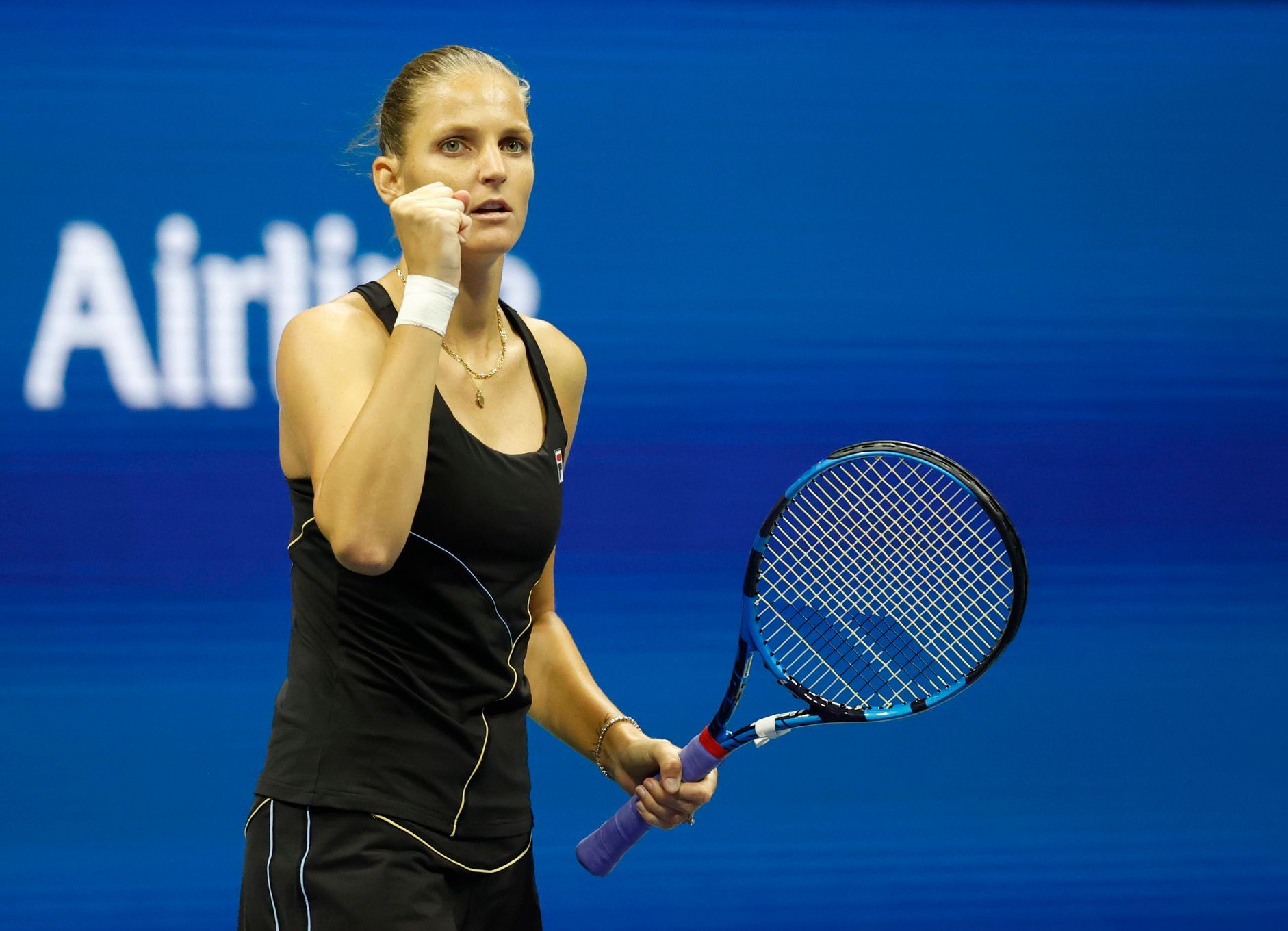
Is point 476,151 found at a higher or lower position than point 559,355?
higher

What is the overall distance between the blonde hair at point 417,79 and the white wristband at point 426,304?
26 centimetres

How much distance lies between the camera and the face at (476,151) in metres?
1.45

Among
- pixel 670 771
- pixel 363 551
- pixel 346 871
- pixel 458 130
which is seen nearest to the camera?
pixel 363 551

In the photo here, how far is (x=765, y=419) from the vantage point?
8.82 feet

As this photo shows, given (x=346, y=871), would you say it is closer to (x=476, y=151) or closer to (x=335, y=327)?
(x=335, y=327)

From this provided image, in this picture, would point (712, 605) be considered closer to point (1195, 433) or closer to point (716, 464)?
point (716, 464)

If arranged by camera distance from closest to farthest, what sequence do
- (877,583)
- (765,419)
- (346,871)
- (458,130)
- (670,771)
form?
1. (346,871)
2. (458,130)
3. (670,771)
4. (877,583)
5. (765,419)

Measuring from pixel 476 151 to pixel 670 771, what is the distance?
73cm

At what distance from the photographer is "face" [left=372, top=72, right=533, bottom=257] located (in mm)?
1446

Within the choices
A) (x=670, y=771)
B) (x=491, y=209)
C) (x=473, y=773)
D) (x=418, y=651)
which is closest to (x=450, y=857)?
(x=473, y=773)

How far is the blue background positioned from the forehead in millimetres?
1144

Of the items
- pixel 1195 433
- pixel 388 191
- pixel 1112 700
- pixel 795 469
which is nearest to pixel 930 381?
pixel 795 469

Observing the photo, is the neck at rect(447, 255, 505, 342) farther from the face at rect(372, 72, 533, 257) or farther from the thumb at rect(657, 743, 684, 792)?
the thumb at rect(657, 743, 684, 792)

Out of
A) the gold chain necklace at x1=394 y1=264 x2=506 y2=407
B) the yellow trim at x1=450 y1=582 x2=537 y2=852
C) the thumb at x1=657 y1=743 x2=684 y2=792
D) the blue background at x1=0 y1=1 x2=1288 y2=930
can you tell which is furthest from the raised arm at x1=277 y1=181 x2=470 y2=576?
the blue background at x1=0 y1=1 x2=1288 y2=930
